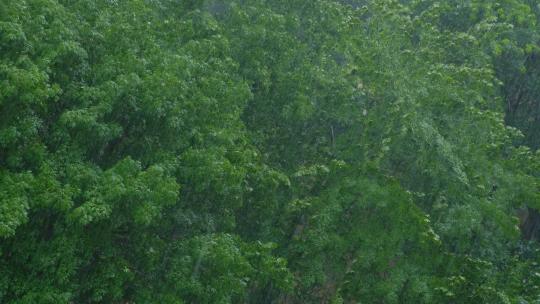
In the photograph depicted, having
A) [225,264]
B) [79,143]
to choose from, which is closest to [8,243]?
[79,143]

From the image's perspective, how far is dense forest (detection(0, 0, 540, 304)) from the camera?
9.27 metres

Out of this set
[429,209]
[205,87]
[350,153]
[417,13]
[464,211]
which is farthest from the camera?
[417,13]

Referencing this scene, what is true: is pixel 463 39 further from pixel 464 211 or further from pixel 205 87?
pixel 205 87

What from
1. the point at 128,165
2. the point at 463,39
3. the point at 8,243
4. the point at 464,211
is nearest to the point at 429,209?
the point at 464,211

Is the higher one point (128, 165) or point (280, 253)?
point (128, 165)

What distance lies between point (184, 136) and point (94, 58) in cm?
223

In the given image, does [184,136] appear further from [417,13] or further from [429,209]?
[417,13]

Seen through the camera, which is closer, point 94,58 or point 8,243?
point 8,243

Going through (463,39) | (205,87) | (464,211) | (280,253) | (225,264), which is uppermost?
(463,39)

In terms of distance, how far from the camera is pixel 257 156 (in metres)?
13.5

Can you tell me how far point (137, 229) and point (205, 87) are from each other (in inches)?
133

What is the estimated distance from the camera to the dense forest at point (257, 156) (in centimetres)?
927

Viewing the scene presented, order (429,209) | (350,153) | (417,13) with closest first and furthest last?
1. (429,209)
2. (350,153)
3. (417,13)

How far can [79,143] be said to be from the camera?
9.83 m
